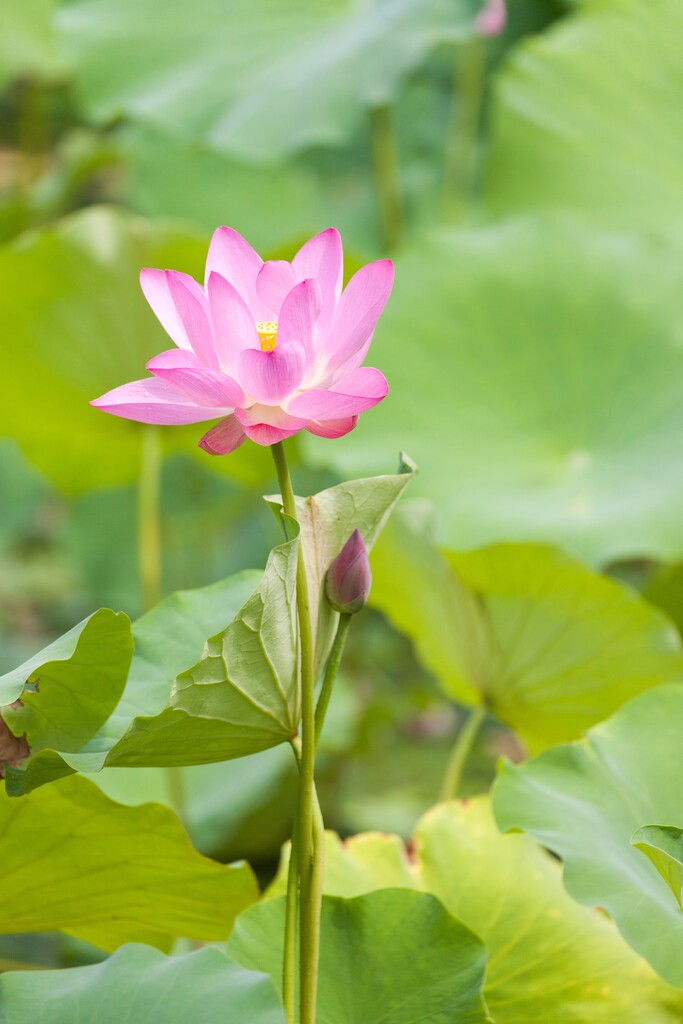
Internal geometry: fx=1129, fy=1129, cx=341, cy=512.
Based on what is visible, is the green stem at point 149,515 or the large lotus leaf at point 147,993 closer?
the large lotus leaf at point 147,993

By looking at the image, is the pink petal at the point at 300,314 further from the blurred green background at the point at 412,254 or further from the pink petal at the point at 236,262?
the blurred green background at the point at 412,254

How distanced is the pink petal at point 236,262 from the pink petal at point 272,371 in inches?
2.6

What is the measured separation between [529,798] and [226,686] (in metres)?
0.17

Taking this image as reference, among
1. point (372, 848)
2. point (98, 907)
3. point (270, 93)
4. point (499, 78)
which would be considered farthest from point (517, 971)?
point (499, 78)

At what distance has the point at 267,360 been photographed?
0.40 metres

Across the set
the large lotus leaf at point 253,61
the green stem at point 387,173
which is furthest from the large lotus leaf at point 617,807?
the green stem at point 387,173

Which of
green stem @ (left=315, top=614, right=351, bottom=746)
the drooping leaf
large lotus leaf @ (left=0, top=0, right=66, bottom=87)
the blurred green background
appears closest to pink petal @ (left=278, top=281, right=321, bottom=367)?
green stem @ (left=315, top=614, right=351, bottom=746)

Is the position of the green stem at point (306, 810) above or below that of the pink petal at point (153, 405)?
below

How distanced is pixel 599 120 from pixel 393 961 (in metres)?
1.11

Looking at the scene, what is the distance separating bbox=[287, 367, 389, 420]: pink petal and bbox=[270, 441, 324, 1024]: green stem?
0.02 meters

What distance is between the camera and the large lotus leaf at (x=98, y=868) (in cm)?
51

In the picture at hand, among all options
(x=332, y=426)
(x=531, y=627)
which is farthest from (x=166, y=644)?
(x=531, y=627)

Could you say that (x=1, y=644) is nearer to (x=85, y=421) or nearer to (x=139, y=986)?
(x=85, y=421)

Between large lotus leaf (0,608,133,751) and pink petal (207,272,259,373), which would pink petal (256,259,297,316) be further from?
large lotus leaf (0,608,133,751)
